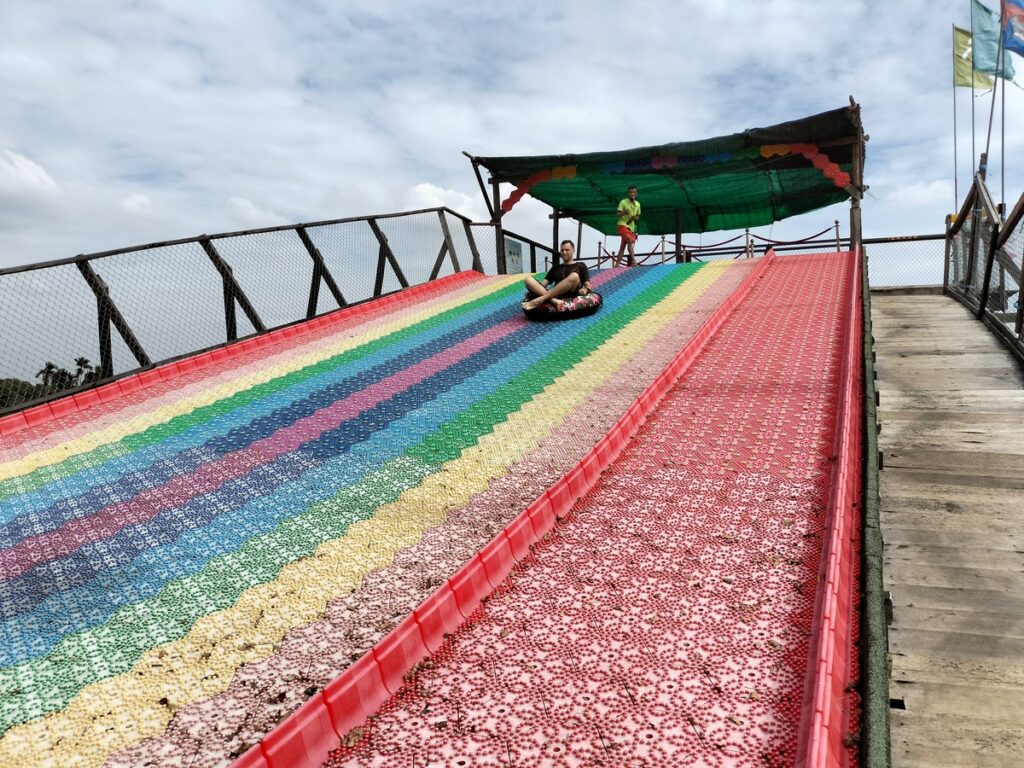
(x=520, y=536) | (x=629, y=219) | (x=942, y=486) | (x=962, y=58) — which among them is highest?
(x=962, y=58)

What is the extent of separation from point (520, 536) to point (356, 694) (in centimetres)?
109

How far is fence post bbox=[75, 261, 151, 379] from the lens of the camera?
632 cm

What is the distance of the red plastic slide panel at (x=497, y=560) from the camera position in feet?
8.85

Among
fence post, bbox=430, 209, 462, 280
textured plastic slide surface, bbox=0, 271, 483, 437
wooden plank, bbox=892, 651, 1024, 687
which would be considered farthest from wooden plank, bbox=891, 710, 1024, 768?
fence post, bbox=430, 209, 462, 280

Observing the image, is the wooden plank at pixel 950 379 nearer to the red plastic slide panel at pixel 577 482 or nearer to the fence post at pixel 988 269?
the fence post at pixel 988 269

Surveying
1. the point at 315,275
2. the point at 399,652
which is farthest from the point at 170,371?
the point at 399,652

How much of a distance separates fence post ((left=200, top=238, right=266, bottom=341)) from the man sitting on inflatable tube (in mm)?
3231

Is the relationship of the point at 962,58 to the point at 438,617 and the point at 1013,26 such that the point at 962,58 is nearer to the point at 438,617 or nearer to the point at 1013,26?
the point at 1013,26

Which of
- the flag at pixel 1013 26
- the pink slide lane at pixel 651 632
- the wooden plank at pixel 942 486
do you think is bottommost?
the wooden plank at pixel 942 486

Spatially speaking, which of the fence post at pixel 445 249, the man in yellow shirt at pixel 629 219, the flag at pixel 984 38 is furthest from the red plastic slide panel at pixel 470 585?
the flag at pixel 984 38

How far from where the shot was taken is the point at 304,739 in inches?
72.9

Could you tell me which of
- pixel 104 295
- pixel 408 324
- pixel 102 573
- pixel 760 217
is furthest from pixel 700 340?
pixel 760 217

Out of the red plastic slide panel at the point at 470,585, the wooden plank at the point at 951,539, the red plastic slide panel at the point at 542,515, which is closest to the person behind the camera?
the red plastic slide panel at the point at 470,585

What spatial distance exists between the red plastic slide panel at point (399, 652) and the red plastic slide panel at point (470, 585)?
0.24 metres
